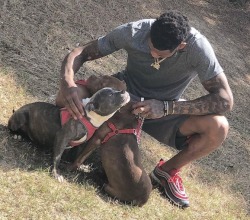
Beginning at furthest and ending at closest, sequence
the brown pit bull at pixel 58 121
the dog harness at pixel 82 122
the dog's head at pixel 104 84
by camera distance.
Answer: the dog's head at pixel 104 84 → the dog harness at pixel 82 122 → the brown pit bull at pixel 58 121

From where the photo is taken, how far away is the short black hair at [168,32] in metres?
3.76

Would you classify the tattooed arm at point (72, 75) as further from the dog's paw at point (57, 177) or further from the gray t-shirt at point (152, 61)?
the dog's paw at point (57, 177)

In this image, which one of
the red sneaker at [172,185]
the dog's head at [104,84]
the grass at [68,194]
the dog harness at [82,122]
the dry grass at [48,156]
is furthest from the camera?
the red sneaker at [172,185]

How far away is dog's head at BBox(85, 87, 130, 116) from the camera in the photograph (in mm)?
3842

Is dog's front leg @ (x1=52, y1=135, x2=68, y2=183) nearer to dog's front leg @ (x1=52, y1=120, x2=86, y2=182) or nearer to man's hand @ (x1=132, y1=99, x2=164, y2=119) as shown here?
dog's front leg @ (x1=52, y1=120, x2=86, y2=182)

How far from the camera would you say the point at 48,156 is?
4273 mm

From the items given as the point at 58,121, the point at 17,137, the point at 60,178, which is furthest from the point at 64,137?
the point at 17,137

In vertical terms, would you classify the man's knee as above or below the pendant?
below

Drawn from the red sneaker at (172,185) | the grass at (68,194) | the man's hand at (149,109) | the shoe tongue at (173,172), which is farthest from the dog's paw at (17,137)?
the shoe tongue at (173,172)

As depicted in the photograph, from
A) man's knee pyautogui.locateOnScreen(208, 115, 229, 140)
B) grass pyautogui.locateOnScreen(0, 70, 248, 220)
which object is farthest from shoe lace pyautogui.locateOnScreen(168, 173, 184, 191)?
man's knee pyautogui.locateOnScreen(208, 115, 229, 140)

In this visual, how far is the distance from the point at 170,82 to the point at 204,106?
0.42 metres

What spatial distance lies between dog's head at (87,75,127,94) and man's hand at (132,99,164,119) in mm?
245

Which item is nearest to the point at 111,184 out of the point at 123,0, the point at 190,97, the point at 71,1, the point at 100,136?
the point at 100,136

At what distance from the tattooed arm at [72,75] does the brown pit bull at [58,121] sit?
0.35 ft
